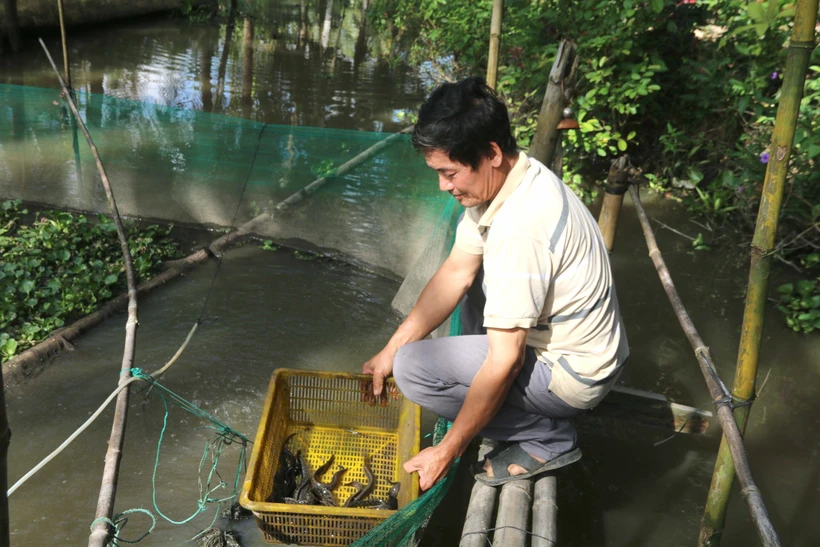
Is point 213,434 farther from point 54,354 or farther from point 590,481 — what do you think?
point 590,481

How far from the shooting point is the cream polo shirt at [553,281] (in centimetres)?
196

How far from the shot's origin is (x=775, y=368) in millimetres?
3805

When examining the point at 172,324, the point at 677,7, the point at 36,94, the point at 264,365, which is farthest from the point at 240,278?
the point at 677,7

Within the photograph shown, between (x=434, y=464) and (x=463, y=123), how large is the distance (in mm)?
1087

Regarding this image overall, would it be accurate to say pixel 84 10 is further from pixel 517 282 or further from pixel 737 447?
pixel 737 447

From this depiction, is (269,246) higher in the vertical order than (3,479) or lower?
lower

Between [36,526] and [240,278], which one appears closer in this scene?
[36,526]

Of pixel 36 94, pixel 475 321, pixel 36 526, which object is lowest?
pixel 36 526

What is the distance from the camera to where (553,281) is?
6.84 ft

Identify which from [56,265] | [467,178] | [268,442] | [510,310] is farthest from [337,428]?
[56,265]

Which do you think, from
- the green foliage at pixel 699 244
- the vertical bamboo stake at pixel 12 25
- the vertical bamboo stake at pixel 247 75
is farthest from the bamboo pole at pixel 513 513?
the vertical bamboo stake at pixel 12 25

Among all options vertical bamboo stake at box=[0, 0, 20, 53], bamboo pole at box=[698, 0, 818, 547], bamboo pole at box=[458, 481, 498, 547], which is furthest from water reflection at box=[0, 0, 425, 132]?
bamboo pole at box=[698, 0, 818, 547]

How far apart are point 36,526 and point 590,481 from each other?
229 centimetres

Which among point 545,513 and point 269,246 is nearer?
point 545,513
